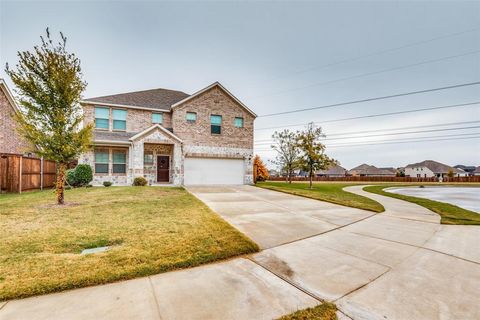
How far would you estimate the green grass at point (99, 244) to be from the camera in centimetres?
264

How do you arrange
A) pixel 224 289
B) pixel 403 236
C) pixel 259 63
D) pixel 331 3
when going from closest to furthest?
pixel 224 289, pixel 403 236, pixel 331 3, pixel 259 63

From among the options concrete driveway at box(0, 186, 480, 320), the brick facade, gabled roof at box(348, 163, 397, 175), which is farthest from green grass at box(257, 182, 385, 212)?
gabled roof at box(348, 163, 397, 175)

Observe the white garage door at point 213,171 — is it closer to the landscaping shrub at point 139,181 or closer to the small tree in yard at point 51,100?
the landscaping shrub at point 139,181

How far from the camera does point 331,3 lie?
13.7 meters

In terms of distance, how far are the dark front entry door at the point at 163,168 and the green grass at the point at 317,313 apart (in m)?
15.4

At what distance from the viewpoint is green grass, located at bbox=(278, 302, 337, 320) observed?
1998 millimetres

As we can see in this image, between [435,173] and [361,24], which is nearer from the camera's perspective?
[361,24]

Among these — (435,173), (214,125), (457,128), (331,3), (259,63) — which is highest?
(331,3)

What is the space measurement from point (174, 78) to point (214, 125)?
968cm

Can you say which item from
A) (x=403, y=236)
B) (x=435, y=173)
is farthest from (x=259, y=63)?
(x=435, y=173)

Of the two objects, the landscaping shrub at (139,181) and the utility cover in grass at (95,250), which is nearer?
the utility cover in grass at (95,250)

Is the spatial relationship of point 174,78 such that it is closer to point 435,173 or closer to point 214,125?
point 214,125

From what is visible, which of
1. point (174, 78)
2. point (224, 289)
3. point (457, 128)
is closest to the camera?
point (224, 289)

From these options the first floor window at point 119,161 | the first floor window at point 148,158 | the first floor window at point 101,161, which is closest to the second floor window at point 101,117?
the first floor window at point 101,161
